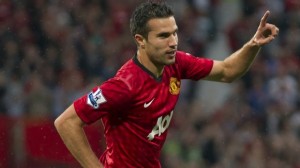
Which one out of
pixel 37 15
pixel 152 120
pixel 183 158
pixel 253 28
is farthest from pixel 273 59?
pixel 152 120

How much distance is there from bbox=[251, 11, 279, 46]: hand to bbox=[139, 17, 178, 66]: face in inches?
25.2

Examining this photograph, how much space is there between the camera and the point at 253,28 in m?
13.4

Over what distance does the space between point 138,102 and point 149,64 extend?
27 cm

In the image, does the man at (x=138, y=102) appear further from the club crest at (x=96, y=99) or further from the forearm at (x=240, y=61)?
the forearm at (x=240, y=61)

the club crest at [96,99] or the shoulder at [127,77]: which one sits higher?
the shoulder at [127,77]

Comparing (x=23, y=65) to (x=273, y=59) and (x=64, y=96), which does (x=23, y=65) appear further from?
(x=273, y=59)

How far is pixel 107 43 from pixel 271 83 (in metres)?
2.26

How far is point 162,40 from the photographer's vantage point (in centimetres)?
641

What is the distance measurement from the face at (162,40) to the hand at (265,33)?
64 centimetres

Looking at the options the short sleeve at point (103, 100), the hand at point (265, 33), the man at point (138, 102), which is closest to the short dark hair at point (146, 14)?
the man at point (138, 102)

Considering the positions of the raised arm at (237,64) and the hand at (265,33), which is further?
the raised arm at (237,64)

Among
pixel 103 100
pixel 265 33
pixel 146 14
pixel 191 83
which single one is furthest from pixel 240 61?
pixel 191 83

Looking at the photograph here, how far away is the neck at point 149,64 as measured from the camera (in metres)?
6.53

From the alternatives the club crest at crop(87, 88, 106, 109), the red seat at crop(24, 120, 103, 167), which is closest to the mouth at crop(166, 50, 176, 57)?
the club crest at crop(87, 88, 106, 109)
